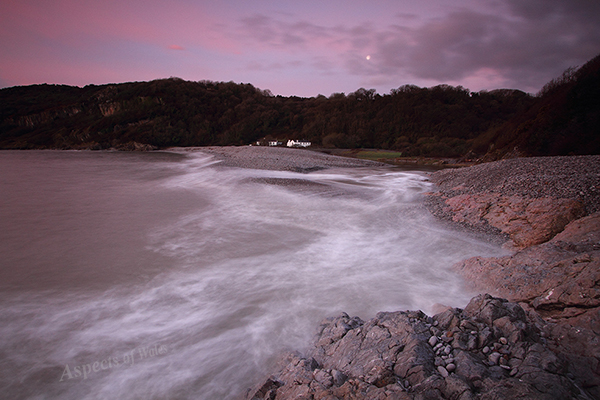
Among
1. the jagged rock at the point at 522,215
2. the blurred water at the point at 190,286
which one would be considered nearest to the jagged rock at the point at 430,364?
the blurred water at the point at 190,286

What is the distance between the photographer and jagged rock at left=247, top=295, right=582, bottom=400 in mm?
1733

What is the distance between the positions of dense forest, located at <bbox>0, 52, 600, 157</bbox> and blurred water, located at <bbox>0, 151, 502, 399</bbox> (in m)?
13.2

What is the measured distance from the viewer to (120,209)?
9492 millimetres

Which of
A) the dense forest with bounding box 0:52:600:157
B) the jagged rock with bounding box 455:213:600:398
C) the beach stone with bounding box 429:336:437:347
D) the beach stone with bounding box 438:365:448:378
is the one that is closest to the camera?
the beach stone with bounding box 438:365:448:378

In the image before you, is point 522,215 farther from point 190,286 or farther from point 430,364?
point 190,286

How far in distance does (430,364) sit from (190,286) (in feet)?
12.9

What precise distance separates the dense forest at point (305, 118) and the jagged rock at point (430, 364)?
615 inches

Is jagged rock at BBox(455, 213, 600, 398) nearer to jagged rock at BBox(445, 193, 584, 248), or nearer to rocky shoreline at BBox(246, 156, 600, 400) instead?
rocky shoreline at BBox(246, 156, 600, 400)

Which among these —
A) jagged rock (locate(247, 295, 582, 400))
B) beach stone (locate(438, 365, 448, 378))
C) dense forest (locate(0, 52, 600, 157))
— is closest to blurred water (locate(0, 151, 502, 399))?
jagged rock (locate(247, 295, 582, 400))

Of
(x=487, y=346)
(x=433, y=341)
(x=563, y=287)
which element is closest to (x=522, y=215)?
(x=563, y=287)

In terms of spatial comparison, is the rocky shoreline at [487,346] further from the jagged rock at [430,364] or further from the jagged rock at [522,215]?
the jagged rock at [522,215]

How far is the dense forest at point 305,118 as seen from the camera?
1551 centimetres

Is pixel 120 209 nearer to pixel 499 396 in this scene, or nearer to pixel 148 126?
pixel 499 396

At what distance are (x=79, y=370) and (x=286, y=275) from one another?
10.0ft
